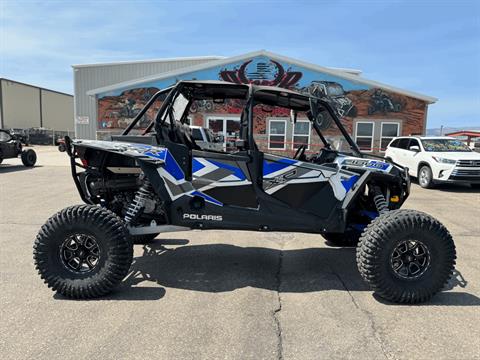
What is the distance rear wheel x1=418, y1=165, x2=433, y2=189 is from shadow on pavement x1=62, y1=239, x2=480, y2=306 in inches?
305

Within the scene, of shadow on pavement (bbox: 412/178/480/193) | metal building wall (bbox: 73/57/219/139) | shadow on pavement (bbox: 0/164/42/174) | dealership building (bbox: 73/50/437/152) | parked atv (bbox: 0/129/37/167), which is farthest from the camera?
metal building wall (bbox: 73/57/219/139)

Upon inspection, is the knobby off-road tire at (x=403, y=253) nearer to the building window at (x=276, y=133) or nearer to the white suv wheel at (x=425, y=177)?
the white suv wheel at (x=425, y=177)

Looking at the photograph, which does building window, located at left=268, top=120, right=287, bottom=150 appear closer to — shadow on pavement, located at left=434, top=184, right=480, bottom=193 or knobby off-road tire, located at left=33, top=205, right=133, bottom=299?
shadow on pavement, located at left=434, top=184, right=480, bottom=193

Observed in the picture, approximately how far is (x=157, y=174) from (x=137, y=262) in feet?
4.53

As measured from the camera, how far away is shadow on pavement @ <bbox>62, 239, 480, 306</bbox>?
3.96 m

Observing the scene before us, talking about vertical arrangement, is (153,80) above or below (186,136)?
above

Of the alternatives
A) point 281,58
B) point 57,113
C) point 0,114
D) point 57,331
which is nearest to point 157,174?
point 57,331

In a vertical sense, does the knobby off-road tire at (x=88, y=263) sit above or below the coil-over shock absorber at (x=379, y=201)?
below

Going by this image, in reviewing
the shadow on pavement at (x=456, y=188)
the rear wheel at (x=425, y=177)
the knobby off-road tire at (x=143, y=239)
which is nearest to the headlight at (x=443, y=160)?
the rear wheel at (x=425, y=177)

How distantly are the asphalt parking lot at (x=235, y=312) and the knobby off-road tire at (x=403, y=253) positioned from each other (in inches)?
6.6

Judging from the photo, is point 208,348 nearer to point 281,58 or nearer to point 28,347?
point 28,347

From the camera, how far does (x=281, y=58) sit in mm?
20609

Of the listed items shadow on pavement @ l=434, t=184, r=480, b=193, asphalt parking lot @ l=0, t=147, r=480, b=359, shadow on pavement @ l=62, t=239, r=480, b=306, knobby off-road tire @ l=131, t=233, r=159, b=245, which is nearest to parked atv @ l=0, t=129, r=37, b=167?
asphalt parking lot @ l=0, t=147, r=480, b=359

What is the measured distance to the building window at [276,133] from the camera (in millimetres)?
21225
